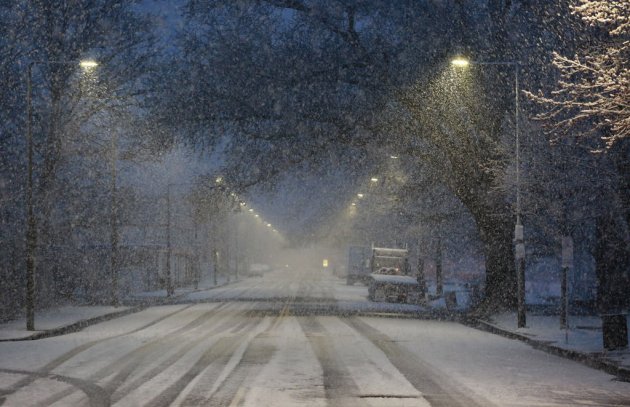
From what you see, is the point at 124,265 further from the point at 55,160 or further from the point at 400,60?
the point at 400,60

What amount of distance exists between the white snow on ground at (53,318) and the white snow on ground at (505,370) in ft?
33.7

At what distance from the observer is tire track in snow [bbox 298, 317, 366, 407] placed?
12.9 m

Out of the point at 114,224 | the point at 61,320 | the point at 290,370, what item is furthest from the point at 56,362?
the point at 114,224

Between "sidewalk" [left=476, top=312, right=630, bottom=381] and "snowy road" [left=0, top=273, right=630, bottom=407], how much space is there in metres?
0.48

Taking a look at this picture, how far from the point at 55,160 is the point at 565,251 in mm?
22153

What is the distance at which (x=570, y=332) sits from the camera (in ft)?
87.7

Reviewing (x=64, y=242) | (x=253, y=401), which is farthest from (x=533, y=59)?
(x=64, y=242)

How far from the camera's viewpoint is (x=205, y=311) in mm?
38500

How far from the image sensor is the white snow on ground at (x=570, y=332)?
2053cm

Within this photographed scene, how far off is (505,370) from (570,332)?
1012 cm

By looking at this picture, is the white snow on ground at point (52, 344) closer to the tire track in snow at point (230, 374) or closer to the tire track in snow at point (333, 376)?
the tire track in snow at point (230, 374)

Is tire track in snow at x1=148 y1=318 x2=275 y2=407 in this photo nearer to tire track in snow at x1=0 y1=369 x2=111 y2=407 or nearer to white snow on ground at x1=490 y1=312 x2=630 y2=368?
tire track in snow at x1=0 y1=369 x2=111 y2=407

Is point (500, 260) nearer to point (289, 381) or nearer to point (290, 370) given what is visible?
point (290, 370)

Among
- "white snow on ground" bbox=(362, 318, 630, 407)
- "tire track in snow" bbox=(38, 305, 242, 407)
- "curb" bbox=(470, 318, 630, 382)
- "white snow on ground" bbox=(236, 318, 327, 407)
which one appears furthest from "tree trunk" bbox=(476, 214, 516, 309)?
"white snow on ground" bbox=(236, 318, 327, 407)
